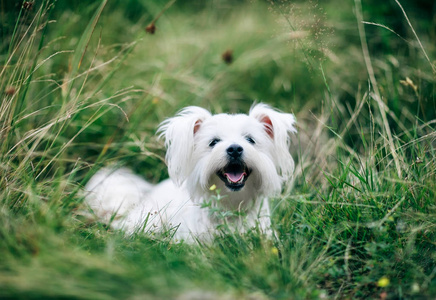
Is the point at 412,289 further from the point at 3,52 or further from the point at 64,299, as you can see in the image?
the point at 3,52

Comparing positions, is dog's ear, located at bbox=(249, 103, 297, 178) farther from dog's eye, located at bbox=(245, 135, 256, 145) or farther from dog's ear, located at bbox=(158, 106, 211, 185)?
dog's ear, located at bbox=(158, 106, 211, 185)

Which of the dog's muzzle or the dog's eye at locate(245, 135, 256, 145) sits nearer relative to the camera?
the dog's muzzle

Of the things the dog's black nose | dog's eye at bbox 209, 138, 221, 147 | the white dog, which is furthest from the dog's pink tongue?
dog's eye at bbox 209, 138, 221, 147

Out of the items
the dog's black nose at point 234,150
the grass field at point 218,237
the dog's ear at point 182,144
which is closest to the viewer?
the grass field at point 218,237

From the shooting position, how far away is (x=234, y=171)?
2791mm

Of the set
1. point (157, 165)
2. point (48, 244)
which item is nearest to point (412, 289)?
point (48, 244)

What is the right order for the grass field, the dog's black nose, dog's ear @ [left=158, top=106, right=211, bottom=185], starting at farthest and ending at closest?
dog's ear @ [left=158, top=106, right=211, bottom=185], the dog's black nose, the grass field

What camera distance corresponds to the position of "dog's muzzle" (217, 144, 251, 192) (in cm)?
266

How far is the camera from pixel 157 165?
13.4 feet

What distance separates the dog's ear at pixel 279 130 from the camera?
287 centimetres

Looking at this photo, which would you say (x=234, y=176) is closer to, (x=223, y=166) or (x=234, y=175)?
(x=234, y=175)

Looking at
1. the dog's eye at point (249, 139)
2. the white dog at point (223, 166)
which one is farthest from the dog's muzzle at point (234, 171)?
the dog's eye at point (249, 139)

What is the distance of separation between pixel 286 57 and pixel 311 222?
3486 mm

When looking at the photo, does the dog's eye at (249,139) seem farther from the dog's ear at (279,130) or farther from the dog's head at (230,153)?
the dog's ear at (279,130)
